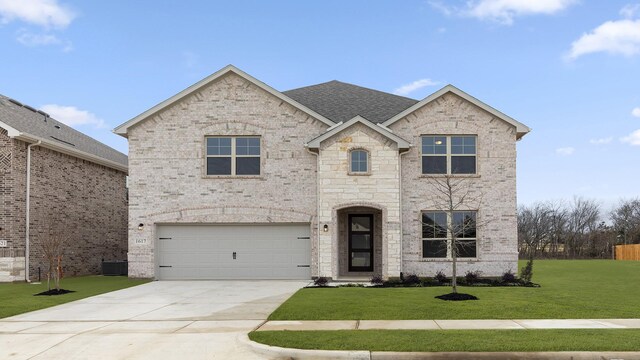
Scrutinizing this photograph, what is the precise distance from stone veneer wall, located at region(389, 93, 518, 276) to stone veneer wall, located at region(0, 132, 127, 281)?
14363mm

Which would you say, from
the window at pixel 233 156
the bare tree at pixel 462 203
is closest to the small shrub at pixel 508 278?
the bare tree at pixel 462 203

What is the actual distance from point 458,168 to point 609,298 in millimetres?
8155

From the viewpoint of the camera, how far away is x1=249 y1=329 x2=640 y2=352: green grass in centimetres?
909

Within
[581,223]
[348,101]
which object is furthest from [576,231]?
[348,101]

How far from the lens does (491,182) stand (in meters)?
22.8

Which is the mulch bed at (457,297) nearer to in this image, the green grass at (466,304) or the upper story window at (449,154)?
the green grass at (466,304)

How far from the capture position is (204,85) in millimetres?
23234

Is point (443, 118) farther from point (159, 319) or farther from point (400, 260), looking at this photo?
point (159, 319)

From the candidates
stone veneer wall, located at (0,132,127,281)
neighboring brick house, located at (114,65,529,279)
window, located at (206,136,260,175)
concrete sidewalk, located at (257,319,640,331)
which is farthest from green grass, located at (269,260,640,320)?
stone veneer wall, located at (0,132,127,281)

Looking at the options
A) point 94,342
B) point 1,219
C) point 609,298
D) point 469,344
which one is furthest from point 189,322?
point 1,219

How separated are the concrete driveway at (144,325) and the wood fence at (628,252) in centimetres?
4304

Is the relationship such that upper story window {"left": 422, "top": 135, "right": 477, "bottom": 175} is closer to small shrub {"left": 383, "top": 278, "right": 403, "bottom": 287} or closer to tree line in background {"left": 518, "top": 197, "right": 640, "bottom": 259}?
small shrub {"left": 383, "top": 278, "right": 403, "bottom": 287}

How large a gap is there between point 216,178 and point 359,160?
5.84 m

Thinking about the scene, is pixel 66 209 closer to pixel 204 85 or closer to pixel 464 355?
pixel 204 85
